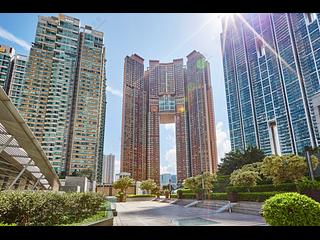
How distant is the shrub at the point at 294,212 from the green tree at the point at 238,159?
2123 cm

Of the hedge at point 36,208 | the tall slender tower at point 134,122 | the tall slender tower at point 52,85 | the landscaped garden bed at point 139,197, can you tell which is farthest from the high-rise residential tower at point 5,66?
the hedge at point 36,208

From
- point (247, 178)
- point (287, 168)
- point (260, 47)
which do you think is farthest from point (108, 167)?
point (287, 168)

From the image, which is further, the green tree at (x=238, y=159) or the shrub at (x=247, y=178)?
the green tree at (x=238, y=159)

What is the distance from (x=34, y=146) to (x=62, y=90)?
173ft

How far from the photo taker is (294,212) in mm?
4301

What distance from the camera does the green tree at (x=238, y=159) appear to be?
24400mm

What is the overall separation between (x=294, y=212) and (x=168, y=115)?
61.9 meters

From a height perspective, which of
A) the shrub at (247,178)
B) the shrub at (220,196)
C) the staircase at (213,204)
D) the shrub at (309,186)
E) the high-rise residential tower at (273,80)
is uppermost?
the high-rise residential tower at (273,80)

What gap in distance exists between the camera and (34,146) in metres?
10.3

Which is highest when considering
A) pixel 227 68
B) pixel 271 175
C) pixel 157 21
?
pixel 227 68

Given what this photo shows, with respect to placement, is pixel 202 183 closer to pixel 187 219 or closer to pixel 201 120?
pixel 187 219

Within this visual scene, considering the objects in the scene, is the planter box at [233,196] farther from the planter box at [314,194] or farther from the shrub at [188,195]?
the shrub at [188,195]
